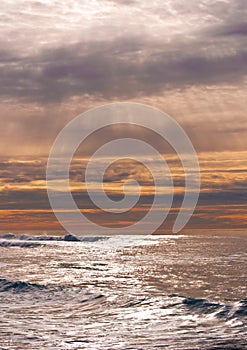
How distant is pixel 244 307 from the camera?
4088cm

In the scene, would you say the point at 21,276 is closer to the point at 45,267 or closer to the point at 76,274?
the point at 76,274

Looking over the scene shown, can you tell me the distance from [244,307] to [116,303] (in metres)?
11.4

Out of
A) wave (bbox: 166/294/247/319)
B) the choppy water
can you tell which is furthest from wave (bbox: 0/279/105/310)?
wave (bbox: 166/294/247/319)

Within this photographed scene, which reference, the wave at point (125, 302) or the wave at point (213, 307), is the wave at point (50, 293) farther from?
the wave at point (213, 307)

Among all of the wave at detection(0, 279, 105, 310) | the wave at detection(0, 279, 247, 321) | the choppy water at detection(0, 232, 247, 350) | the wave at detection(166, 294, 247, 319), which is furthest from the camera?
the wave at detection(0, 279, 105, 310)

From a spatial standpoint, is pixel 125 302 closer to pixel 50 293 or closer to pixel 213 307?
pixel 213 307

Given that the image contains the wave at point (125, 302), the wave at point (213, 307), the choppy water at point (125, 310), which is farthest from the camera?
the wave at point (125, 302)

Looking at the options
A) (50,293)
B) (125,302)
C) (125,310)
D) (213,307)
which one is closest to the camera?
(213,307)

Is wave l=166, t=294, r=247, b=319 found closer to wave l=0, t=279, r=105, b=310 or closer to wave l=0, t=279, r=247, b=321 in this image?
wave l=0, t=279, r=247, b=321

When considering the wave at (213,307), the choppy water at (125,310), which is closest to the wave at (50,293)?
the choppy water at (125,310)

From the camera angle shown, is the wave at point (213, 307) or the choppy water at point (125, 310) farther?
the wave at point (213, 307)

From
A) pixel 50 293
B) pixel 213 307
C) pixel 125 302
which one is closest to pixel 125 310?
pixel 125 302

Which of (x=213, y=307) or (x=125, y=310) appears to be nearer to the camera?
(x=213, y=307)

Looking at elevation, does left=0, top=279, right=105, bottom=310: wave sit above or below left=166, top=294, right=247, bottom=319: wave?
above
